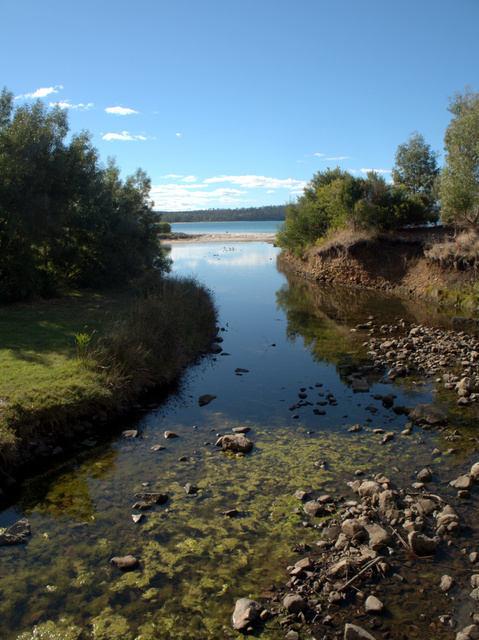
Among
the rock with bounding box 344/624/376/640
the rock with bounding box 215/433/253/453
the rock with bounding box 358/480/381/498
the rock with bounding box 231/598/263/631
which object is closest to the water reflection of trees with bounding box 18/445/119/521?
the rock with bounding box 215/433/253/453

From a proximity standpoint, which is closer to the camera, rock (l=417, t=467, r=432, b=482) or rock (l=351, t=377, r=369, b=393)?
rock (l=417, t=467, r=432, b=482)

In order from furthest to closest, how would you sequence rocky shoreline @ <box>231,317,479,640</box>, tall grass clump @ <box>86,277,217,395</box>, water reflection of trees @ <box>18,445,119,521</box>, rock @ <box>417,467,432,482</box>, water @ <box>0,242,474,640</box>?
tall grass clump @ <box>86,277,217,395</box> → rock @ <box>417,467,432,482</box> → water reflection of trees @ <box>18,445,119,521</box> → water @ <box>0,242,474,640</box> → rocky shoreline @ <box>231,317,479,640</box>

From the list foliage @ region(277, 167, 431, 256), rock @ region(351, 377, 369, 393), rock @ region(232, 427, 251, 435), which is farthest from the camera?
foliage @ region(277, 167, 431, 256)

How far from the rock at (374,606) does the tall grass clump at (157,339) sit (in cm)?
811

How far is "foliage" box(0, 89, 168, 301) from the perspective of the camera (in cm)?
1858

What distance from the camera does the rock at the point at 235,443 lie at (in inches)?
365

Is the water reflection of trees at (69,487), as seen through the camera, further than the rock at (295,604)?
Yes

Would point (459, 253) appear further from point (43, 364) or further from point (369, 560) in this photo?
point (369, 560)

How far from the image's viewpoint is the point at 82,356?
38.9 feet

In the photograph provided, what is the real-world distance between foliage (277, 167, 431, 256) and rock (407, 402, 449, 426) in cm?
2617

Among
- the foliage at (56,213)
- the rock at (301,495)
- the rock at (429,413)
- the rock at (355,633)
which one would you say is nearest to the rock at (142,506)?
the rock at (301,495)

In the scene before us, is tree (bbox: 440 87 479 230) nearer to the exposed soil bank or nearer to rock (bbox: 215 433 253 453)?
the exposed soil bank

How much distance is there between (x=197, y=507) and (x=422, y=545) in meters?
3.52

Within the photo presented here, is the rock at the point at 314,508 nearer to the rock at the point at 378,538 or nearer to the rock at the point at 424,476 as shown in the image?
the rock at the point at 378,538
